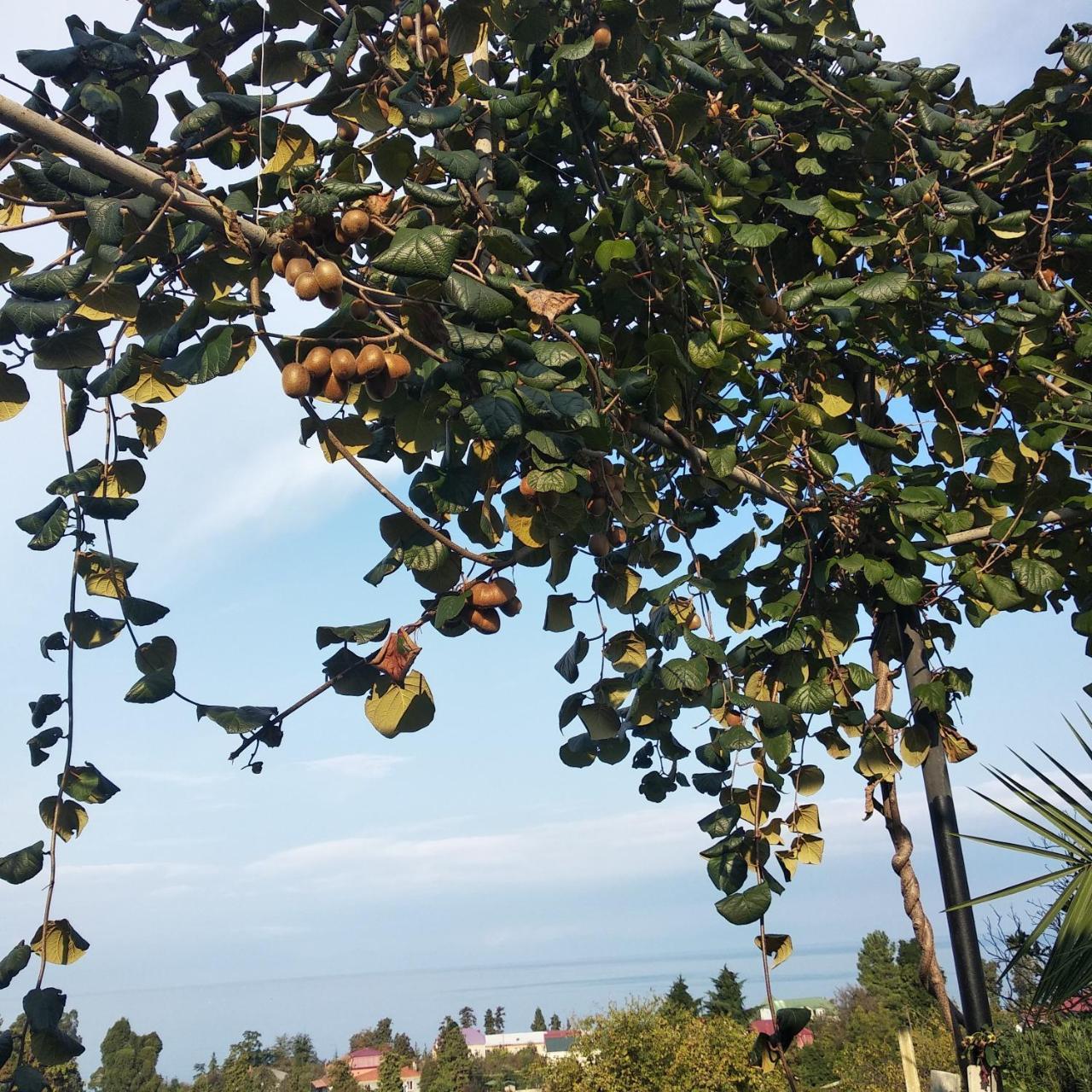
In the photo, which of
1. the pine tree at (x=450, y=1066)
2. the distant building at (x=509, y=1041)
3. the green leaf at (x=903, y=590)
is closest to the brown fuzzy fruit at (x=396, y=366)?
the green leaf at (x=903, y=590)

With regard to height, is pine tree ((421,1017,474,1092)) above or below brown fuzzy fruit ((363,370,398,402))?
below

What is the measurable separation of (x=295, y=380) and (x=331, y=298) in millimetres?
136

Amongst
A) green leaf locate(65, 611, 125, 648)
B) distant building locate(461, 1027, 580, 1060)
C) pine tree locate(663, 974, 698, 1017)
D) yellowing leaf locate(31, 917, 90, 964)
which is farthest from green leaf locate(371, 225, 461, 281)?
distant building locate(461, 1027, 580, 1060)

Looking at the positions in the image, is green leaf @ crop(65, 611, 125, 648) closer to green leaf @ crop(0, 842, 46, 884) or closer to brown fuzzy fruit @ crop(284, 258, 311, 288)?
green leaf @ crop(0, 842, 46, 884)

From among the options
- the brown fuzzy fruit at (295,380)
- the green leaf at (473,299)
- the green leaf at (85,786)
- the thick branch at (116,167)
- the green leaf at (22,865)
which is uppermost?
the thick branch at (116,167)

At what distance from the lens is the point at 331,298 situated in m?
1.50

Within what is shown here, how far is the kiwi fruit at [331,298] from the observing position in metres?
1.49

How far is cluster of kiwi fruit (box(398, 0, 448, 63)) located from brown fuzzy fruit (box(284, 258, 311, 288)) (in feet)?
2.22

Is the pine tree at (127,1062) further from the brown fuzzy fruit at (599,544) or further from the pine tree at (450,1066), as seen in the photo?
the brown fuzzy fruit at (599,544)

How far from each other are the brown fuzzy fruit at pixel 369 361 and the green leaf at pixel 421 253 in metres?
0.13

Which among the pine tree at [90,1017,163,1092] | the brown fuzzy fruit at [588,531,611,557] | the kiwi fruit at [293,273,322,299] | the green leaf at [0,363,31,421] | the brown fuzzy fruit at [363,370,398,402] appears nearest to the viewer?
the kiwi fruit at [293,273,322,299]

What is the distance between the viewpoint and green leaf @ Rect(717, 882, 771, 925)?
1.79m

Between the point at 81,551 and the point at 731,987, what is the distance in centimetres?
4165

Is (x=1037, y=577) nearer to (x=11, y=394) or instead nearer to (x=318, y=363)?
(x=318, y=363)
